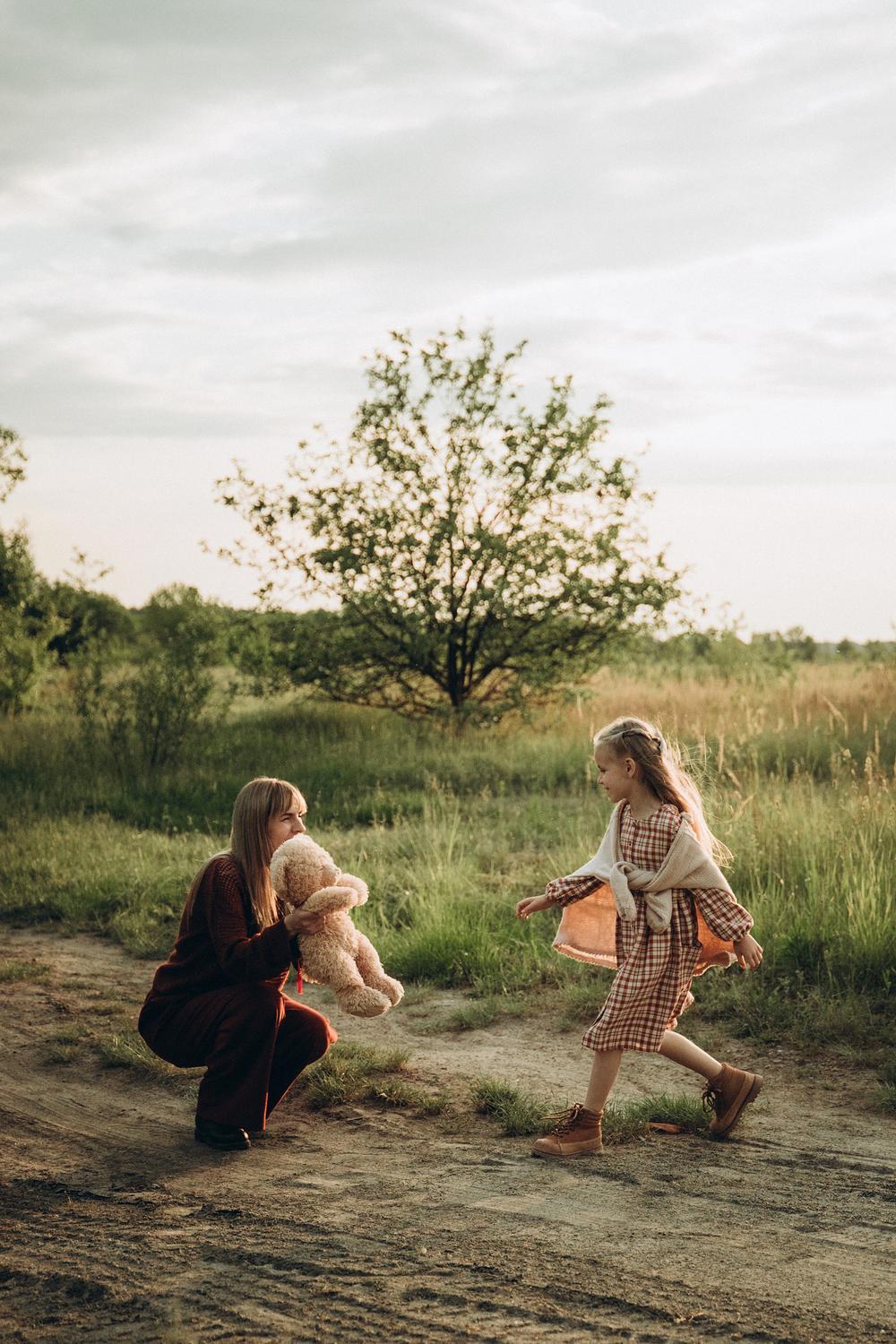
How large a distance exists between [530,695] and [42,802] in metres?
7.30

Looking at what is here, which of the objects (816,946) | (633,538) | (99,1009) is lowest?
(99,1009)

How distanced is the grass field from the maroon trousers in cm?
212

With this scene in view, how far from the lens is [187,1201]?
3938 millimetres

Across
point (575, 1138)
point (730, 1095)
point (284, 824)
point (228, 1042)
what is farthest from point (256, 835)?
point (730, 1095)

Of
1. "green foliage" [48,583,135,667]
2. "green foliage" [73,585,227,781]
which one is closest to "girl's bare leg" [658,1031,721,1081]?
"green foliage" [73,585,227,781]

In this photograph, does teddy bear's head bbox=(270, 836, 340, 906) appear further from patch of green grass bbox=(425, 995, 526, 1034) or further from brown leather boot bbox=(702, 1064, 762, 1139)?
patch of green grass bbox=(425, 995, 526, 1034)

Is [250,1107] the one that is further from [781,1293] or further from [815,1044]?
[815,1044]

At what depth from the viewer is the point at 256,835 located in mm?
4566

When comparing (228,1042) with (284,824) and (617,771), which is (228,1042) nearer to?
(284,824)

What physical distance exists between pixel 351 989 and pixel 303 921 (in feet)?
1.13

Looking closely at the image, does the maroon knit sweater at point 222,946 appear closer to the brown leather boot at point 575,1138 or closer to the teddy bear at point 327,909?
the teddy bear at point 327,909

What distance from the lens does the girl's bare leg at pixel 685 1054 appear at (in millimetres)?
4547

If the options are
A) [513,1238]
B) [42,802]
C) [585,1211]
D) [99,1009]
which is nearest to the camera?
[513,1238]

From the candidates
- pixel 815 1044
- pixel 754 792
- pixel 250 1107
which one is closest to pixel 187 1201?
pixel 250 1107
